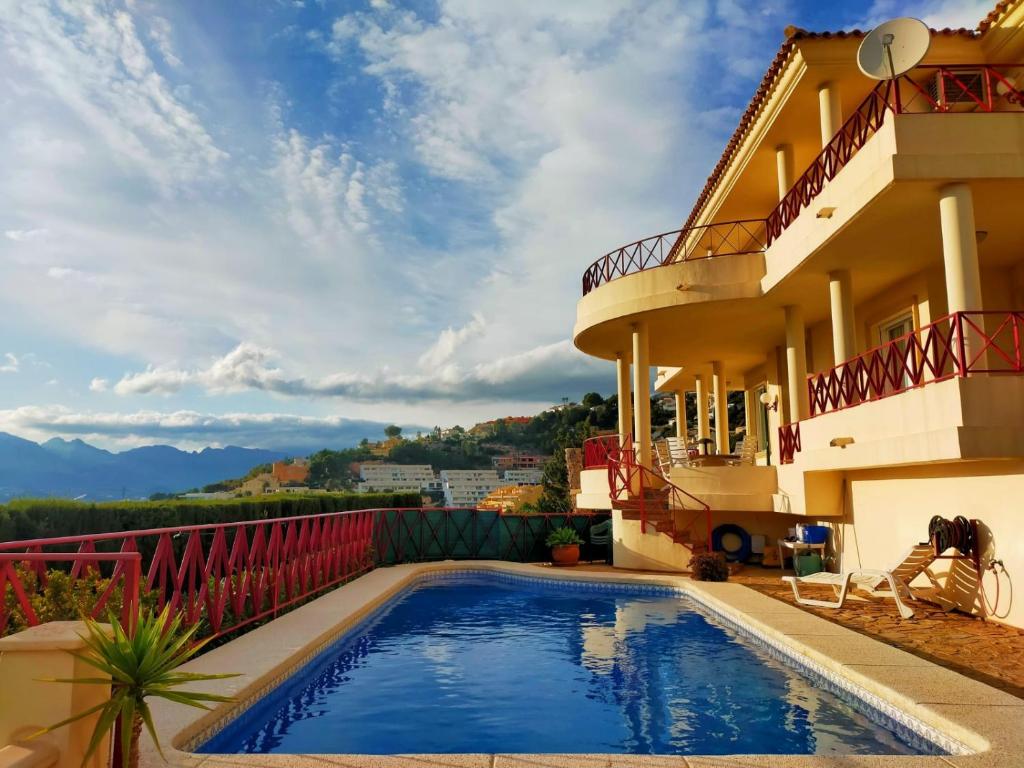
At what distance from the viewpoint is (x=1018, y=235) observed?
32.9ft

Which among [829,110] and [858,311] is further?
[858,311]

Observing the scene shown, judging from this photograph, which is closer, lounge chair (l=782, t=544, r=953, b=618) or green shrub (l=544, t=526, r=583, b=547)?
lounge chair (l=782, t=544, r=953, b=618)

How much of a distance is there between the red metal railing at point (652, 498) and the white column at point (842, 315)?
4.41 metres

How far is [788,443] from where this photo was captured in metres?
13.7

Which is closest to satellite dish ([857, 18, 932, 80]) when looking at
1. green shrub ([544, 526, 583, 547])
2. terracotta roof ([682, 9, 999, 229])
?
terracotta roof ([682, 9, 999, 229])

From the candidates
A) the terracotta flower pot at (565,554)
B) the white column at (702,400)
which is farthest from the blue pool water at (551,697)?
the white column at (702,400)

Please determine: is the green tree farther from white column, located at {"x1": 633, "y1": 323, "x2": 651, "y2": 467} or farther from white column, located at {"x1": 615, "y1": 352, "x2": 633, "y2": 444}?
white column, located at {"x1": 633, "y1": 323, "x2": 651, "y2": 467}

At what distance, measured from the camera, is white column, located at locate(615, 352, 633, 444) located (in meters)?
17.2

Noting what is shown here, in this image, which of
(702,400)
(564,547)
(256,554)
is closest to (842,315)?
(564,547)

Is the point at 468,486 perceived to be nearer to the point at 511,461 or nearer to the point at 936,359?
the point at 511,461

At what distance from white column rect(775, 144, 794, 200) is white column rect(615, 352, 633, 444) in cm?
A: 563

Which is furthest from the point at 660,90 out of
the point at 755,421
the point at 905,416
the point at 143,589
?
the point at 755,421

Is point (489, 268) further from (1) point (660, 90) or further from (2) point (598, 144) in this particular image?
(1) point (660, 90)

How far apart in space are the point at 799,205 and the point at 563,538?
8636mm
